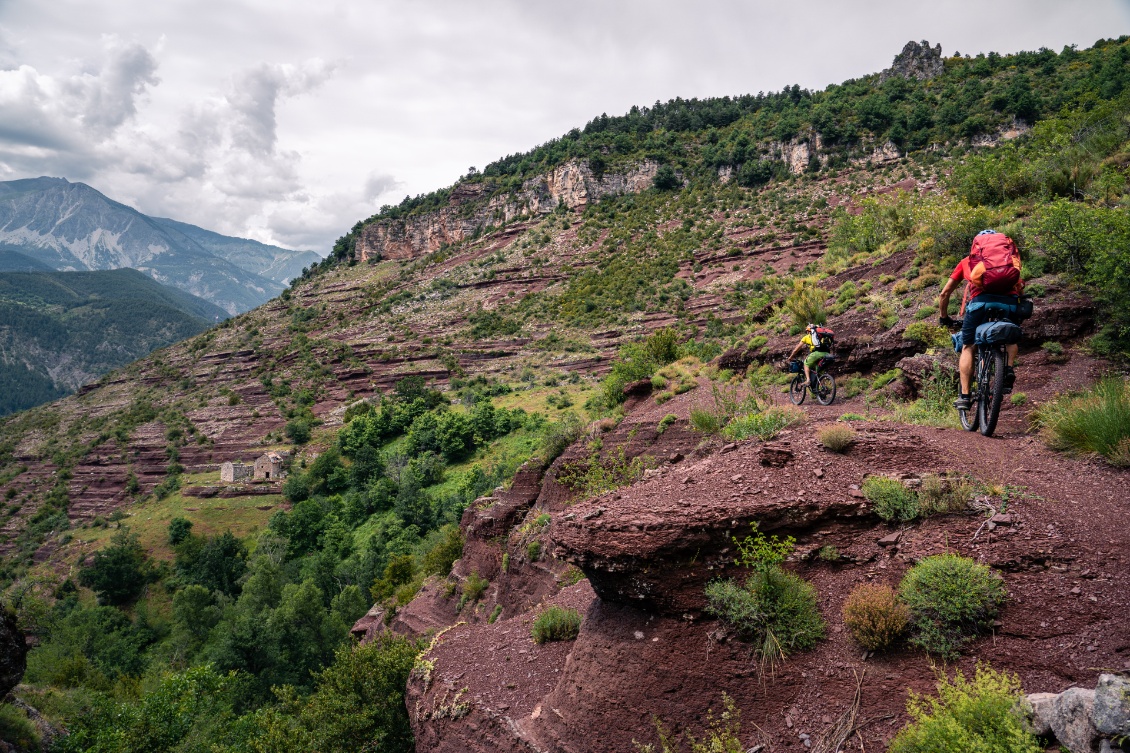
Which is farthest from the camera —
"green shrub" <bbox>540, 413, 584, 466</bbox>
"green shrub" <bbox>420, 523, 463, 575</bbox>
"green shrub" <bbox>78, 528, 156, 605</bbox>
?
"green shrub" <bbox>78, 528, 156, 605</bbox>

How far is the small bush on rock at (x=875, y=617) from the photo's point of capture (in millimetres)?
4070

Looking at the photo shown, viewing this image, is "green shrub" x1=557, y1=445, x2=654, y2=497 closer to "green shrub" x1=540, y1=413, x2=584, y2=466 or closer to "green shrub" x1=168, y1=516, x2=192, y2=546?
"green shrub" x1=540, y1=413, x2=584, y2=466

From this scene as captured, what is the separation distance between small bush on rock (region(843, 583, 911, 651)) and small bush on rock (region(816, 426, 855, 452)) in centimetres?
166

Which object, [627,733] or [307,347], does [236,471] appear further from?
[627,733]

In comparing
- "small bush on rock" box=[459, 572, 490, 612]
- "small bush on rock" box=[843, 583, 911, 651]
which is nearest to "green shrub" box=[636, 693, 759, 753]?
"small bush on rock" box=[843, 583, 911, 651]

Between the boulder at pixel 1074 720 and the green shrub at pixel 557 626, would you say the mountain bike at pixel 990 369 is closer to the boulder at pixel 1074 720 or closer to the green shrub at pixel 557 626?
the boulder at pixel 1074 720

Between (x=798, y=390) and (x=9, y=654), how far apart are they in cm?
1900

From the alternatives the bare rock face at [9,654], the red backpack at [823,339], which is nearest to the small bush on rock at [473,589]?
the red backpack at [823,339]

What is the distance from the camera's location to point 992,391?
5.67 metres

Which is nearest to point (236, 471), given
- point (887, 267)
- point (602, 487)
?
point (602, 487)

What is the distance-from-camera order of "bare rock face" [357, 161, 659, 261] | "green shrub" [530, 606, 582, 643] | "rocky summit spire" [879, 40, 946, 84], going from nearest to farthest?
"green shrub" [530, 606, 582, 643] < "rocky summit spire" [879, 40, 946, 84] < "bare rock face" [357, 161, 659, 261]

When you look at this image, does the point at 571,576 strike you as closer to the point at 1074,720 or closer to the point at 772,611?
the point at 772,611

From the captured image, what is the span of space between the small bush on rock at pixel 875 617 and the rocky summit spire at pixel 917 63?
91.9 metres

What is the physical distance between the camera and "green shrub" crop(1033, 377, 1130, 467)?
450cm
